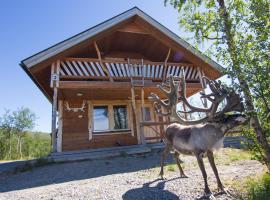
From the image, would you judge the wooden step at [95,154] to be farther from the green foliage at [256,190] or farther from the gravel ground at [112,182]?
the green foliage at [256,190]

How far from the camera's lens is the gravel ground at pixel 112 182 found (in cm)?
478

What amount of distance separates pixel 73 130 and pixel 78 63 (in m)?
3.55

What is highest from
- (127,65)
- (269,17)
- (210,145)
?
(127,65)

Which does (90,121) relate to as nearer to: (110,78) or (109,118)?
(109,118)

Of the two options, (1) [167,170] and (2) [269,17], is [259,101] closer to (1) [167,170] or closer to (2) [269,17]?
(2) [269,17]

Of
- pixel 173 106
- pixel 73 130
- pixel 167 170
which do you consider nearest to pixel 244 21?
pixel 173 106

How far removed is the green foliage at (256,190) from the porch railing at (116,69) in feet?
25.5

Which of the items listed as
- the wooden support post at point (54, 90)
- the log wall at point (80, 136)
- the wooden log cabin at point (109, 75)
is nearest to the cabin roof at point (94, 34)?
the wooden log cabin at point (109, 75)

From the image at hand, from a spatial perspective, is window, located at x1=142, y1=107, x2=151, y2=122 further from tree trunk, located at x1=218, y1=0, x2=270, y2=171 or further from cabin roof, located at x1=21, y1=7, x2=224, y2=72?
tree trunk, located at x1=218, y1=0, x2=270, y2=171

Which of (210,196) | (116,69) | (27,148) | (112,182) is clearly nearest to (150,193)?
(210,196)

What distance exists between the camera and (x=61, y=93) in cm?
1149

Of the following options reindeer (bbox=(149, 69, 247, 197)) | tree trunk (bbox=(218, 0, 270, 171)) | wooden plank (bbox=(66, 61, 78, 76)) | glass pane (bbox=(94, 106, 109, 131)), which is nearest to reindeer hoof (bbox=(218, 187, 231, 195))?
reindeer (bbox=(149, 69, 247, 197))

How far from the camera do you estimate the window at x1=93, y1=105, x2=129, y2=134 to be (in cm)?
1300

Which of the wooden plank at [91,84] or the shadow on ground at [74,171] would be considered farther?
the wooden plank at [91,84]
